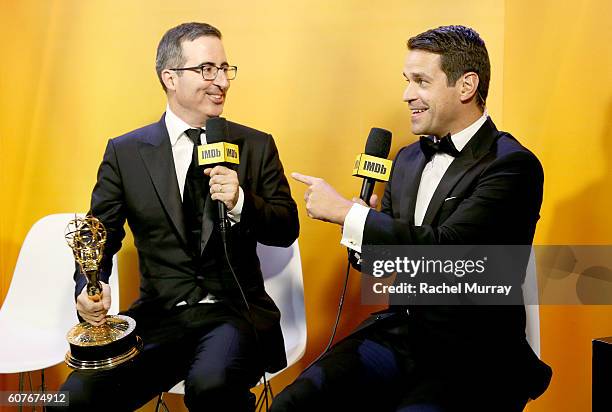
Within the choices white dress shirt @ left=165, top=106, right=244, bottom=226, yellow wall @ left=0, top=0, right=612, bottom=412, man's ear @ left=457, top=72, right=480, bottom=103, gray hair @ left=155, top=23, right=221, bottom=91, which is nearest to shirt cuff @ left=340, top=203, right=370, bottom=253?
man's ear @ left=457, top=72, right=480, bottom=103

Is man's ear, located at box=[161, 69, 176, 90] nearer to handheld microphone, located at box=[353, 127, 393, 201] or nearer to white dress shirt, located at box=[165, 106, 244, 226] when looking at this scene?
white dress shirt, located at box=[165, 106, 244, 226]

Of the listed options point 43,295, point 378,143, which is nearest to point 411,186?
point 378,143

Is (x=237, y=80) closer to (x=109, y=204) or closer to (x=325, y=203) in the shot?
(x=109, y=204)

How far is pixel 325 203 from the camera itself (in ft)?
6.33

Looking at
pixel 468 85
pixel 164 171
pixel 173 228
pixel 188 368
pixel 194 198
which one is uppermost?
pixel 468 85

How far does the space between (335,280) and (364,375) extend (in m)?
1.29

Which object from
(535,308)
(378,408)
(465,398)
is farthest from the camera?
(535,308)

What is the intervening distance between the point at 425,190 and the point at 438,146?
16cm

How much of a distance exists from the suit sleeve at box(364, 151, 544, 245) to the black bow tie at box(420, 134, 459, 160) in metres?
0.18

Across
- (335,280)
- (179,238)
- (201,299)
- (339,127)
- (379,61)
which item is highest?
(379,61)

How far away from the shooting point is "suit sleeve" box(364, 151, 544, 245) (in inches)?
74.7

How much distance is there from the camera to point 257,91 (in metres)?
3.13

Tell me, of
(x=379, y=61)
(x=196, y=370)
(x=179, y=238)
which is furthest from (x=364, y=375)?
(x=379, y=61)

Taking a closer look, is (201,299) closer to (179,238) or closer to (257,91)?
(179,238)
